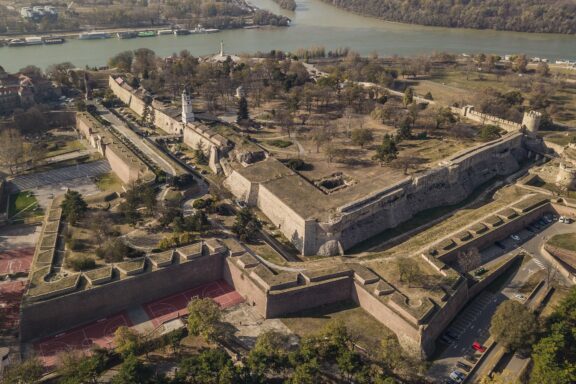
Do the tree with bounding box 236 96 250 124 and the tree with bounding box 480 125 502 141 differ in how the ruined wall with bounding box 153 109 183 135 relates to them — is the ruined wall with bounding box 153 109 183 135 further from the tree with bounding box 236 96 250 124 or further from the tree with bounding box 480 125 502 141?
the tree with bounding box 480 125 502 141

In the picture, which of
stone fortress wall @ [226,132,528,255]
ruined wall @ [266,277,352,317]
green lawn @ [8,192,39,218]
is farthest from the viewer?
green lawn @ [8,192,39,218]

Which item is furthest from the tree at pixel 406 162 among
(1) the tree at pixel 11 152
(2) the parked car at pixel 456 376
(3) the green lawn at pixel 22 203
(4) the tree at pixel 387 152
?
(1) the tree at pixel 11 152

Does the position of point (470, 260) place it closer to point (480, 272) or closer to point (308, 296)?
point (480, 272)

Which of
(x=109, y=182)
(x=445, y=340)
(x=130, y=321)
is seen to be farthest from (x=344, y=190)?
(x=109, y=182)

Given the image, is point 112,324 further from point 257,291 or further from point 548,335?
point 548,335

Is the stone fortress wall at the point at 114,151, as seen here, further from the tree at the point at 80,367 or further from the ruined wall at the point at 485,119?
the ruined wall at the point at 485,119

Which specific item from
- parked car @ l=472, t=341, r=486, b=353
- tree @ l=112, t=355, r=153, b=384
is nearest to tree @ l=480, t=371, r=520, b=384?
parked car @ l=472, t=341, r=486, b=353
